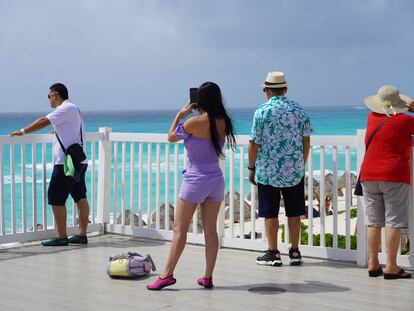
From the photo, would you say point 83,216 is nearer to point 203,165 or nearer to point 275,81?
point 275,81

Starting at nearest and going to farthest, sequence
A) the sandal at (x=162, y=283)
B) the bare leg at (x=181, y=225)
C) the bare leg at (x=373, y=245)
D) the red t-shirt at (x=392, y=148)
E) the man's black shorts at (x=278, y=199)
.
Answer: the bare leg at (x=181, y=225)
the sandal at (x=162, y=283)
the red t-shirt at (x=392, y=148)
the bare leg at (x=373, y=245)
the man's black shorts at (x=278, y=199)

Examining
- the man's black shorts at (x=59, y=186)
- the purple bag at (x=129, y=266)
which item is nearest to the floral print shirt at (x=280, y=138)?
the purple bag at (x=129, y=266)

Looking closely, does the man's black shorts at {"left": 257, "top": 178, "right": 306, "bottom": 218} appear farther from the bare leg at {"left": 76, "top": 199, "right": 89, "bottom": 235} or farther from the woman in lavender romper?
the bare leg at {"left": 76, "top": 199, "right": 89, "bottom": 235}

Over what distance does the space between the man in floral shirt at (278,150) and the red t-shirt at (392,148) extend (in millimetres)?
680

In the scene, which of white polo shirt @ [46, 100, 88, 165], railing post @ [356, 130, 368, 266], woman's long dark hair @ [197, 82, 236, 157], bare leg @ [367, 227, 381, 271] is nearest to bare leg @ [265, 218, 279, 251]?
railing post @ [356, 130, 368, 266]

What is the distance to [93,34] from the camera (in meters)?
76.1

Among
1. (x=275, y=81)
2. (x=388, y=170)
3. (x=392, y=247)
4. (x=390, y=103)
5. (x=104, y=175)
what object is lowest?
(x=392, y=247)

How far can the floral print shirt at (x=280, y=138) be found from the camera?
6.42 metres

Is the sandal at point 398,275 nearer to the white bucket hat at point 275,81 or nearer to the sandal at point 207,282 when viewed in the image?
the sandal at point 207,282

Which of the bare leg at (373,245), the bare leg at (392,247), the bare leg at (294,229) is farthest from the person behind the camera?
the bare leg at (294,229)

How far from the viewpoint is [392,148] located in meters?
5.93

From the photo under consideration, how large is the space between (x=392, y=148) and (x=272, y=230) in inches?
50.2

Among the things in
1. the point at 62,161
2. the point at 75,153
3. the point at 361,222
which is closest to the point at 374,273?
the point at 361,222

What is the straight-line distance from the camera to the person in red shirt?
5.93 metres
